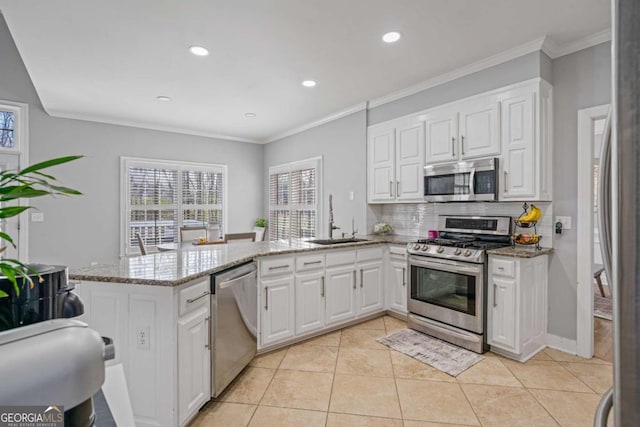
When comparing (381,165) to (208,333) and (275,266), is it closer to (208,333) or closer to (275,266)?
(275,266)

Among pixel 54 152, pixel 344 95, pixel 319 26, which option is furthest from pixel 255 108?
pixel 54 152

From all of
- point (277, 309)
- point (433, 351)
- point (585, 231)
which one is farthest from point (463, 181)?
point (277, 309)

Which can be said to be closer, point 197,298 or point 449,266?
point 197,298

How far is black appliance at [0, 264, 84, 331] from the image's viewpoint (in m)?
0.70

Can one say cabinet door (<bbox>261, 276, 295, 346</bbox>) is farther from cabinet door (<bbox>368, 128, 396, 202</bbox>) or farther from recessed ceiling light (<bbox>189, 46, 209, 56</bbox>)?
recessed ceiling light (<bbox>189, 46, 209, 56</bbox>)

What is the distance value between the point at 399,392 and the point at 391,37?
9.02 ft

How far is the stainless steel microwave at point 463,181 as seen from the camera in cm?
307

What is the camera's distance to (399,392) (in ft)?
7.62

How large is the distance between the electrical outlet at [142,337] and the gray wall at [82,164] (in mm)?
3884

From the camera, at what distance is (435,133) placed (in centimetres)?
360

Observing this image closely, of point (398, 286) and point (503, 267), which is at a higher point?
point (503, 267)

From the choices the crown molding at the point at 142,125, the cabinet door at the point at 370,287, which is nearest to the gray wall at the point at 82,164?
→ the crown molding at the point at 142,125

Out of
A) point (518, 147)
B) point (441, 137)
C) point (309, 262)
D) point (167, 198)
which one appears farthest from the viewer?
point (167, 198)

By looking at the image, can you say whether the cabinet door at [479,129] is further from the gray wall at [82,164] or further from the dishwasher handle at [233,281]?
the gray wall at [82,164]
